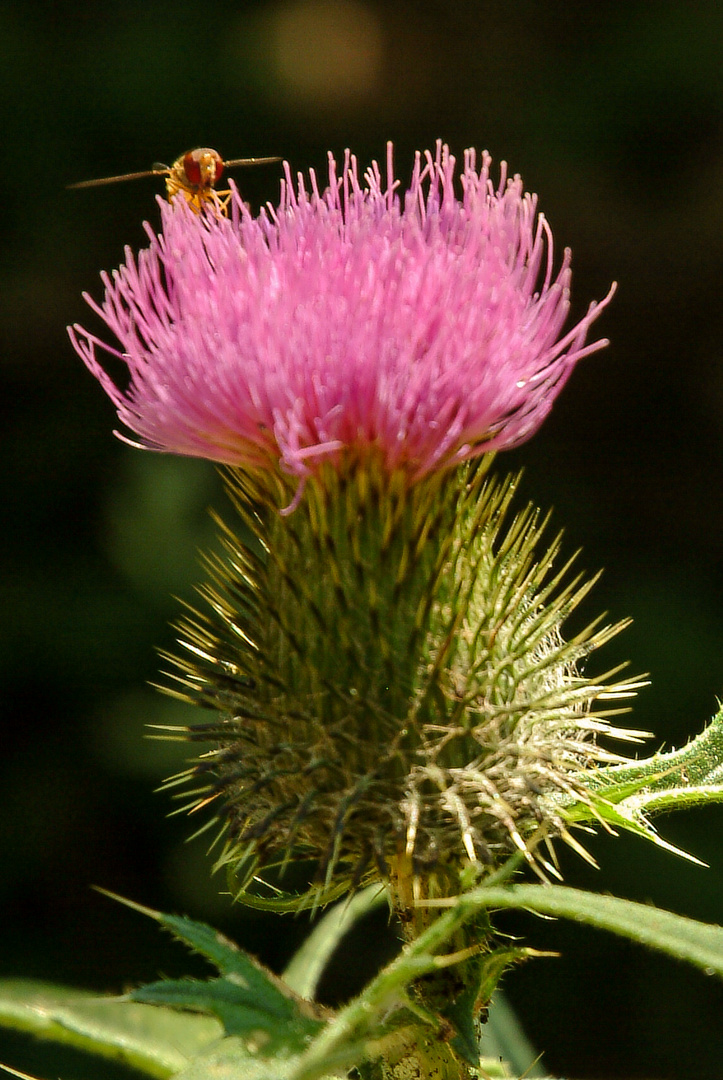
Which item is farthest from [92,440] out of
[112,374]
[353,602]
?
[353,602]

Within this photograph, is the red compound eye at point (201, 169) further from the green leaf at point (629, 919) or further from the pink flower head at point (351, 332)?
the green leaf at point (629, 919)

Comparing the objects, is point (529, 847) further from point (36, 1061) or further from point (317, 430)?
point (36, 1061)

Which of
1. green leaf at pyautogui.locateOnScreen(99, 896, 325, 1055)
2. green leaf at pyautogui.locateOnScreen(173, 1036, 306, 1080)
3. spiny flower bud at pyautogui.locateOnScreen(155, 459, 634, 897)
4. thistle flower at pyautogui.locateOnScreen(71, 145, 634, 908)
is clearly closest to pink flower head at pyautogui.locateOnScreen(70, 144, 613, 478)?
thistle flower at pyautogui.locateOnScreen(71, 145, 634, 908)

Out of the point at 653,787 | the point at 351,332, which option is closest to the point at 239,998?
the point at 653,787

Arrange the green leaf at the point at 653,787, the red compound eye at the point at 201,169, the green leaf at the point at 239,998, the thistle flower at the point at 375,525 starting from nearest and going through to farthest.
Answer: the green leaf at the point at 239,998
the green leaf at the point at 653,787
the thistle flower at the point at 375,525
the red compound eye at the point at 201,169

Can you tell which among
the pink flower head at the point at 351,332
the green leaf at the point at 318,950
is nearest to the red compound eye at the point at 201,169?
the pink flower head at the point at 351,332

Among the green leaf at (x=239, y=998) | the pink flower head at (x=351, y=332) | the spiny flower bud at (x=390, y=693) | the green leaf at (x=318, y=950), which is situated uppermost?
the pink flower head at (x=351, y=332)

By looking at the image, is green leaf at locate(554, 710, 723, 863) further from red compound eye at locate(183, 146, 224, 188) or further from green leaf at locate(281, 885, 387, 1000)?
red compound eye at locate(183, 146, 224, 188)

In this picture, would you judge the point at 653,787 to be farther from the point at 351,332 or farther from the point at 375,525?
the point at 351,332
